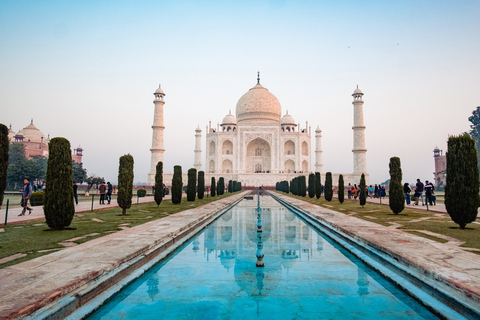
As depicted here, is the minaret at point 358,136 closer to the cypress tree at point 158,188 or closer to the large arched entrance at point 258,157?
the large arched entrance at point 258,157

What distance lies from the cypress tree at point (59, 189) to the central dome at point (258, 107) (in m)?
35.6

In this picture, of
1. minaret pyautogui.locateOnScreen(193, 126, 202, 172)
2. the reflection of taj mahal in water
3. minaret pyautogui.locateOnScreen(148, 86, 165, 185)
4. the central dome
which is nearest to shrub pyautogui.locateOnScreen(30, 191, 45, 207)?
the reflection of taj mahal in water

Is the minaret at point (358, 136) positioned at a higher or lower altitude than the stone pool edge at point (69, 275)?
higher

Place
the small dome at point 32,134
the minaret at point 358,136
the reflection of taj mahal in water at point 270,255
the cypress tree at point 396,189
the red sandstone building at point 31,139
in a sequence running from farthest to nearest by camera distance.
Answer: the small dome at point 32,134
the red sandstone building at point 31,139
the minaret at point 358,136
the cypress tree at point 396,189
the reflection of taj mahal in water at point 270,255

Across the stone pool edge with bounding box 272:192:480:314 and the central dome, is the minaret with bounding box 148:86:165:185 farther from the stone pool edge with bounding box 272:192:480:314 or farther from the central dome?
the stone pool edge with bounding box 272:192:480:314

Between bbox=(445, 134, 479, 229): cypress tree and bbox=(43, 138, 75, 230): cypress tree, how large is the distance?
7.49 metres

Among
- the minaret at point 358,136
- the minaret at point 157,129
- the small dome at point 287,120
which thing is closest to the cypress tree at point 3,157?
the minaret at point 157,129

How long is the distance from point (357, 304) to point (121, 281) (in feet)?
6.89

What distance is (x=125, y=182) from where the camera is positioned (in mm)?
9109

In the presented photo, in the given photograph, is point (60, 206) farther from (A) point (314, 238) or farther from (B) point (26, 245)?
(A) point (314, 238)

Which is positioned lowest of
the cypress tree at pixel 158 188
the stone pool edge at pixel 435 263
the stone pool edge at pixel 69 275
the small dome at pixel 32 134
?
the stone pool edge at pixel 69 275

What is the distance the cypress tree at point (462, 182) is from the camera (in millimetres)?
6156

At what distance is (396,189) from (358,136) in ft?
76.6

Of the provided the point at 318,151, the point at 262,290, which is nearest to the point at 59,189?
the point at 262,290
